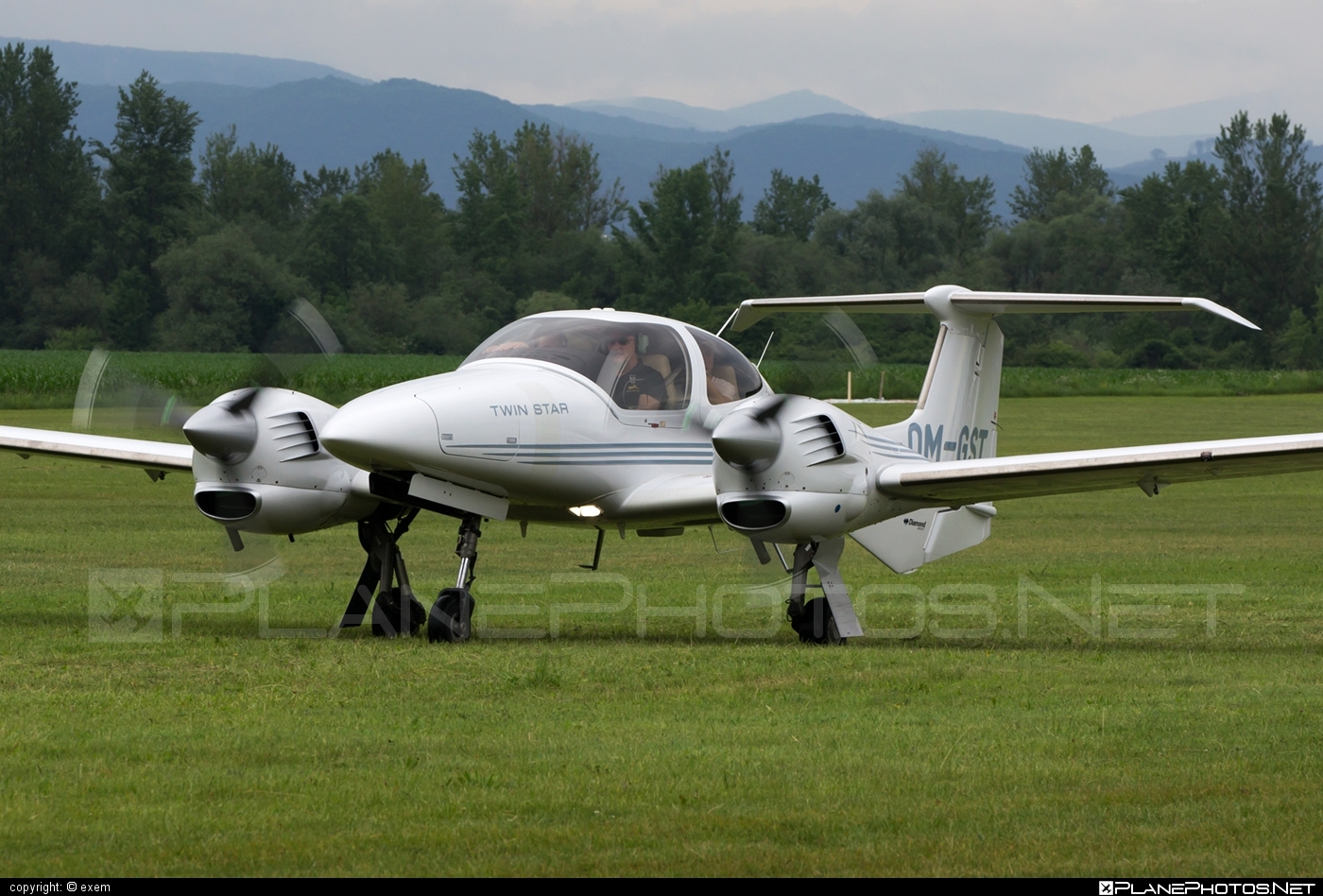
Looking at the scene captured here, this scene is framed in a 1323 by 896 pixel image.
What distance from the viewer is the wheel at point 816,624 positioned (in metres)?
13.2

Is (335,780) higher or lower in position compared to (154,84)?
lower

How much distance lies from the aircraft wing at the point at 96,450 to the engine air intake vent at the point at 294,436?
142cm

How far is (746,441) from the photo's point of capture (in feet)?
40.1

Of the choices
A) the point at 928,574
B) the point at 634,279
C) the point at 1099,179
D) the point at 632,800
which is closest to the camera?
the point at 632,800

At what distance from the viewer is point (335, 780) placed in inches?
302

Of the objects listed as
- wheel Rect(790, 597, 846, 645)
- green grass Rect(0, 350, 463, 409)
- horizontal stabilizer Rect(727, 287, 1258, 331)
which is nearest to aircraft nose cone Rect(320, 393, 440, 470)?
green grass Rect(0, 350, 463, 409)

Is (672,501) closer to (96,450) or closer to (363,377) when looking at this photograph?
(96,450)

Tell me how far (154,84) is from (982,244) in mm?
61675

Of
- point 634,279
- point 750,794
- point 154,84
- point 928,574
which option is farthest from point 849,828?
point 154,84

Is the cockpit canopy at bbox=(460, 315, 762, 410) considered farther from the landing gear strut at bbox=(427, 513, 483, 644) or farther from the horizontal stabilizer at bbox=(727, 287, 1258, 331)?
the landing gear strut at bbox=(427, 513, 483, 644)

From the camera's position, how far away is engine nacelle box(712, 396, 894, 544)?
12.3 meters

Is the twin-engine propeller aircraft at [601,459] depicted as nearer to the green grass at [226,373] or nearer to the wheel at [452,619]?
the wheel at [452,619]

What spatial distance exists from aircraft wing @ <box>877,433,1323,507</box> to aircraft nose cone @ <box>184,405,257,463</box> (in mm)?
4957

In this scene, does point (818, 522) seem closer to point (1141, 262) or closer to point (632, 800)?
point (632, 800)
